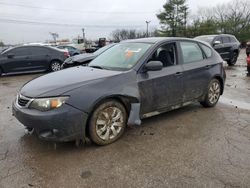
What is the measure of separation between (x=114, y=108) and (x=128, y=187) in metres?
1.31

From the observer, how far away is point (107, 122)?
3736mm

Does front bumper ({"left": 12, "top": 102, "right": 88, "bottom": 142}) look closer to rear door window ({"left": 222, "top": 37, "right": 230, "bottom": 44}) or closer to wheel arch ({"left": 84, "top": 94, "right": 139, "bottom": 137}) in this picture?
wheel arch ({"left": 84, "top": 94, "right": 139, "bottom": 137})

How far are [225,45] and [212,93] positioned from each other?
9.23m

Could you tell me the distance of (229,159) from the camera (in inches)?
131

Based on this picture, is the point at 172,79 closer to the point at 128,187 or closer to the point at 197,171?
the point at 197,171

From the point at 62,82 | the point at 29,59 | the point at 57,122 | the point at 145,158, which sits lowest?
the point at 145,158

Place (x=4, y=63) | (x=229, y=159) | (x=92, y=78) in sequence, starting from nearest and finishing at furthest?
(x=229, y=159) → (x=92, y=78) → (x=4, y=63)

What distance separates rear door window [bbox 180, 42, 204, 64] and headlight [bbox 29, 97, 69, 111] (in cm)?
260

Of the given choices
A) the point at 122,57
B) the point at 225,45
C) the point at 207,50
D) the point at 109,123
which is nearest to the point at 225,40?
the point at 225,45

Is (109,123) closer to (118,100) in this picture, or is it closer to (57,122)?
(118,100)

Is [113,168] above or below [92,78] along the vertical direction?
below

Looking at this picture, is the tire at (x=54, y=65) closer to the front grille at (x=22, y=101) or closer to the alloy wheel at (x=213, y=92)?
the alloy wheel at (x=213, y=92)

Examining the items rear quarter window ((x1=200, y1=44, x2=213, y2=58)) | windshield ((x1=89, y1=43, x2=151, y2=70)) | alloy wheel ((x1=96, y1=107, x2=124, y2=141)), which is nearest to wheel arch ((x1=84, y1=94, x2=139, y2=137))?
alloy wheel ((x1=96, y1=107, x2=124, y2=141))

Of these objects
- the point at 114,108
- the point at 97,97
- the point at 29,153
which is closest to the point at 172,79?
the point at 114,108
